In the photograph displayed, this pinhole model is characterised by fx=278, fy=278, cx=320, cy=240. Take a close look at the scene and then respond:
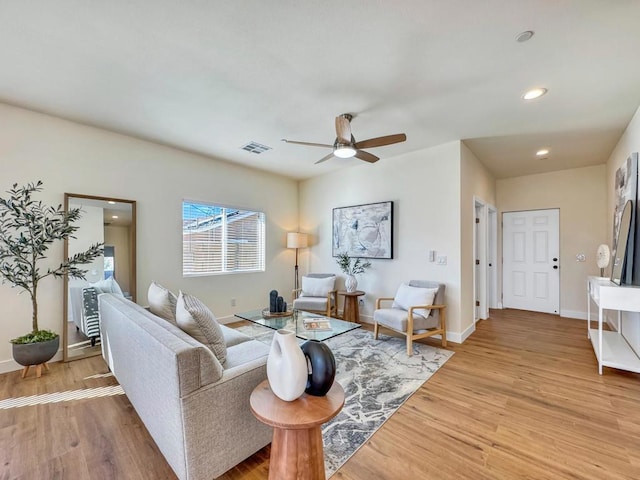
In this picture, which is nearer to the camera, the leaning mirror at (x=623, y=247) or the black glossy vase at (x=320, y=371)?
the black glossy vase at (x=320, y=371)

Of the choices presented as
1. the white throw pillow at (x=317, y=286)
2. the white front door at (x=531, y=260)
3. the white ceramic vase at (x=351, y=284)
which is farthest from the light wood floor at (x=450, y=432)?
the white front door at (x=531, y=260)

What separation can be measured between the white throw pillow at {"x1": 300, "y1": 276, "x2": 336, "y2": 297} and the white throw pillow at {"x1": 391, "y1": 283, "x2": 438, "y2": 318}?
1.25 meters

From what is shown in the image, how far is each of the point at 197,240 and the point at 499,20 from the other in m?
4.21

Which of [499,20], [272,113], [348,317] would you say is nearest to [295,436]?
[499,20]

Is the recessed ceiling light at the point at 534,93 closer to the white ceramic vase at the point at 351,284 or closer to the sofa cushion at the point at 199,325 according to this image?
the white ceramic vase at the point at 351,284

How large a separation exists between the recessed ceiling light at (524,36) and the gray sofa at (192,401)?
2.67 metres

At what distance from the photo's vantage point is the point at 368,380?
2.61 metres

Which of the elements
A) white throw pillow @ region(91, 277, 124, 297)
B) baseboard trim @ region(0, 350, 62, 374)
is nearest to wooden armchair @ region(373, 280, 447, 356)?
white throw pillow @ region(91, 277, 124, 297)

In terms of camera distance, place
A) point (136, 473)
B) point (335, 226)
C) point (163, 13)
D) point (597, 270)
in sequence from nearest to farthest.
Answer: point (136, 473), point (163, 13), point (597, 270), point (335, 226)

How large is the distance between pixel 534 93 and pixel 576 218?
3608 mm

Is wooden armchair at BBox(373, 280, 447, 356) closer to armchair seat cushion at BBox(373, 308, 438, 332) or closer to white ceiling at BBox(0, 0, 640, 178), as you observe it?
armchair seat cushion at BBox(373, 308, 438, 332)

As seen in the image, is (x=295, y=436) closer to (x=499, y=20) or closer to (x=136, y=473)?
(x=136, y=473)

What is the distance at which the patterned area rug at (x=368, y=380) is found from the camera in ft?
5.98

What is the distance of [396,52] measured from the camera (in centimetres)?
203
